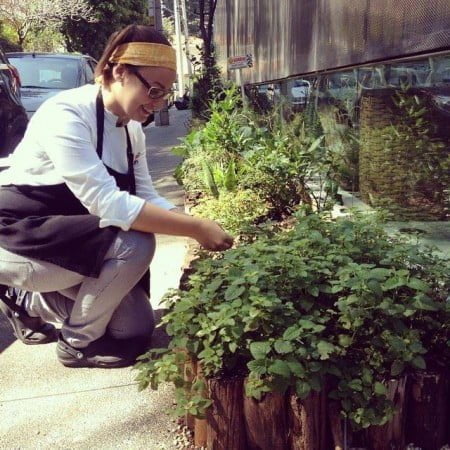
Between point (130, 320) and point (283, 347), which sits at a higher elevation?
point (283, 347)


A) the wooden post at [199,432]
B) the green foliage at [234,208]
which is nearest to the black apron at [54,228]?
the wooden post at [199,432]

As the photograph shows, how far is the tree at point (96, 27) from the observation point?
26.8 m

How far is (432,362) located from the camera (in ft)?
7.74

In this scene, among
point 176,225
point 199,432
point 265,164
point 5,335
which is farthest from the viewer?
point 265,164

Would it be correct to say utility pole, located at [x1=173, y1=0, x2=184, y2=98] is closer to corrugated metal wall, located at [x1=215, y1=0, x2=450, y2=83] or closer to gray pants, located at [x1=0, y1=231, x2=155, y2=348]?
corrugated metal wall, located at [x1=215, y1=0, x2=450, y2=83]

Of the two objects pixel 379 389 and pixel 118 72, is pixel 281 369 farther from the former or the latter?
pixel 118 72

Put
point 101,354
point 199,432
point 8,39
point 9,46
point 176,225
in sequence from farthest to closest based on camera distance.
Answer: point 8,39
point 9,46
point 101,354
point 176,225
point 199,432

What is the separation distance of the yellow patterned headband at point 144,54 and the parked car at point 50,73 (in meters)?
8.60

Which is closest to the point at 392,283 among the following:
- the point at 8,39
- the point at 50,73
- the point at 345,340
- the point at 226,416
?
the point at 345,340

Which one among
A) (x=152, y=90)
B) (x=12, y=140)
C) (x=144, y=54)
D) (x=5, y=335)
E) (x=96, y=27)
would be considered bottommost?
(x=5, y=335)

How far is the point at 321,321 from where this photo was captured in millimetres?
2201

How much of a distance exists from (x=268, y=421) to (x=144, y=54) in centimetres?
151

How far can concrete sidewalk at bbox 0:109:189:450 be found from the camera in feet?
8.47

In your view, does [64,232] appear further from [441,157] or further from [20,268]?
[441,157]
